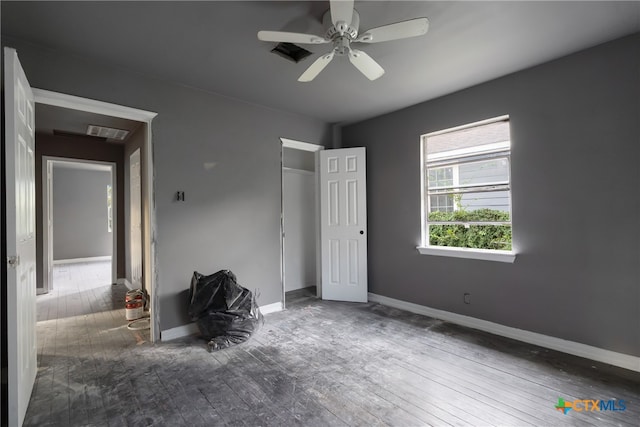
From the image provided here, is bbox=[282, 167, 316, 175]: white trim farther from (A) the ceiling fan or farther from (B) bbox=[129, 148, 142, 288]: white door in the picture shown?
(A) the ceiling fan

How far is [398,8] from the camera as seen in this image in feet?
6.43

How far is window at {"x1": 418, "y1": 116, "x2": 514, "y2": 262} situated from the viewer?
121 inches

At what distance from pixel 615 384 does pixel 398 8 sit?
294 cm

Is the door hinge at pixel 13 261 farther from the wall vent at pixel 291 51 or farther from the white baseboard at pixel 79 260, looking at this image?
the white baseboard at pixel 79 260

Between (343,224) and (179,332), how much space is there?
2354 millimetres

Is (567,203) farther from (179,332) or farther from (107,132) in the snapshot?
(107,132)

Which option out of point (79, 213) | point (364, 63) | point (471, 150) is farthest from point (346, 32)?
point (79, 213)

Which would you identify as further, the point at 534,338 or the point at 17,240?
the point at 534,338

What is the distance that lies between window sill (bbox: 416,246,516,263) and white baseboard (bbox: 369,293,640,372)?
2.11 ft

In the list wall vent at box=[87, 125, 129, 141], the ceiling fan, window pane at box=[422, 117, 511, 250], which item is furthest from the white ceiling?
wall vent at box=[87, 125, 129, 141]

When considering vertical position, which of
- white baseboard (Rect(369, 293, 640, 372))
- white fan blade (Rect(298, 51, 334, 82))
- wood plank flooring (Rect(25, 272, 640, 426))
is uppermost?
white fan blade (Rect(298, 51, 334, 82))

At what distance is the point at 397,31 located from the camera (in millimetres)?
1841

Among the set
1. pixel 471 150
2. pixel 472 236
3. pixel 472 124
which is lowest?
pixel 472 236

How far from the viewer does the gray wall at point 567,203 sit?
92.4 inches
